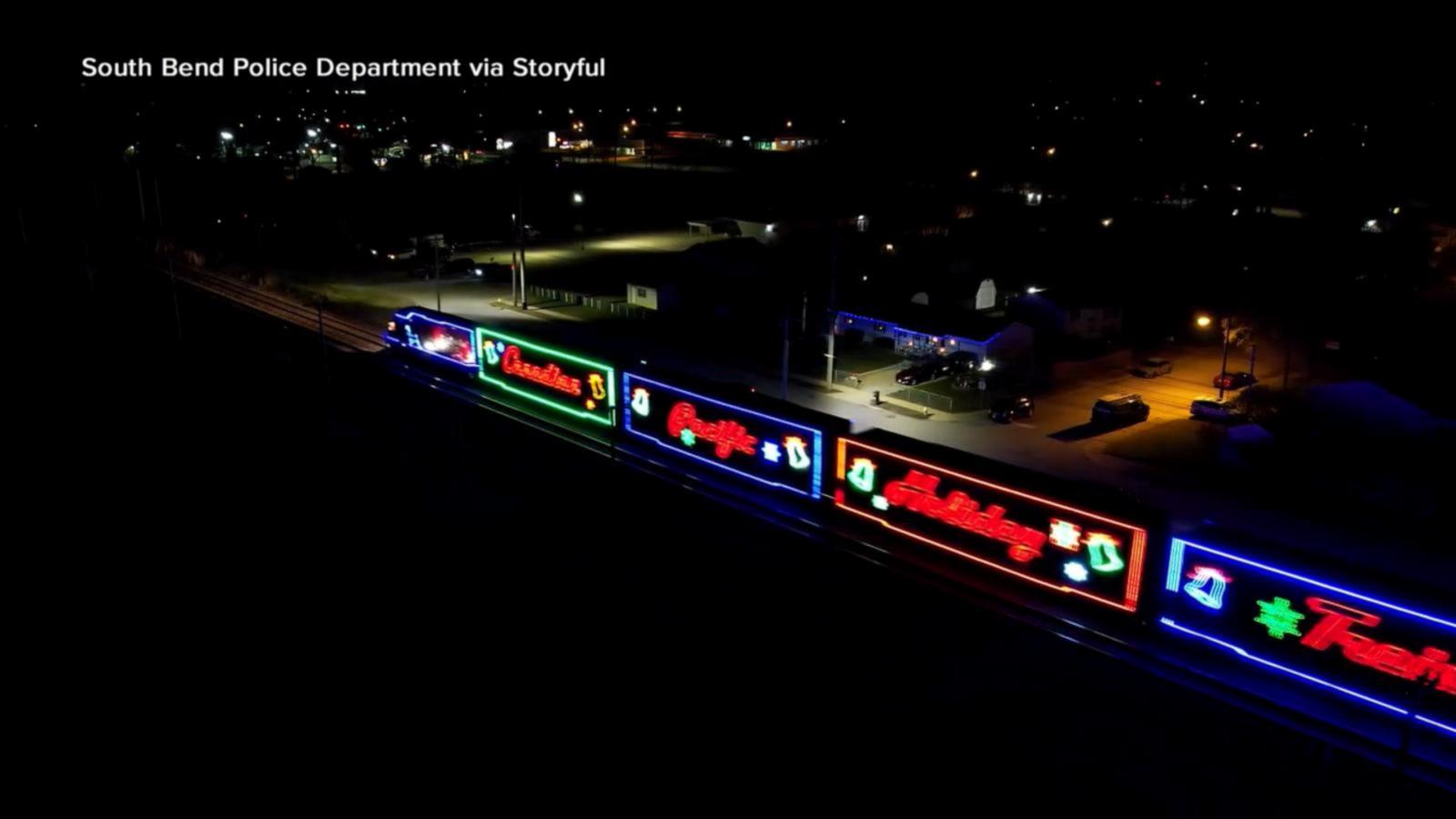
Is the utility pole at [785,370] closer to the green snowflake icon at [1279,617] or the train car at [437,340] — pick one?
the train car at [437,340]

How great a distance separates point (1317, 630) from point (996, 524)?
5.20 m

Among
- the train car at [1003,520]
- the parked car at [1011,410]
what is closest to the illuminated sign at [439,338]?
the train car at [1003,520]

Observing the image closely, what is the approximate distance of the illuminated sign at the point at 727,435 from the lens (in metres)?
20.6

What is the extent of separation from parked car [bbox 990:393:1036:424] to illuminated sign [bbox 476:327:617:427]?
53.5ft

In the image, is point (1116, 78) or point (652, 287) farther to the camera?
point (1116, 78)

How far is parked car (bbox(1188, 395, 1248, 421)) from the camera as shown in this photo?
3441 centimetres

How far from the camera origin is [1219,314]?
49.9m

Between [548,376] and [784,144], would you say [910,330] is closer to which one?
[548,376]

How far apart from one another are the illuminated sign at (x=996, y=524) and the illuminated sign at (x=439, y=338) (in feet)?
54.3

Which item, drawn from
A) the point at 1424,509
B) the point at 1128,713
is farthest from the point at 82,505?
the point at 1424,509

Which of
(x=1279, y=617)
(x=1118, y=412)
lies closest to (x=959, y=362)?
(x=1118, y=412)

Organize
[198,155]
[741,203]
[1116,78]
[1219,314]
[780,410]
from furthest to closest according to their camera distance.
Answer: [1116,78] < [198,155] < [741,203] < [1219,314] < [780,410]

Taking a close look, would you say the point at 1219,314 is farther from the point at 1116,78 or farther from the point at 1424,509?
the point at 1116,78

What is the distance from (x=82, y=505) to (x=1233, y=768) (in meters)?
27.5
